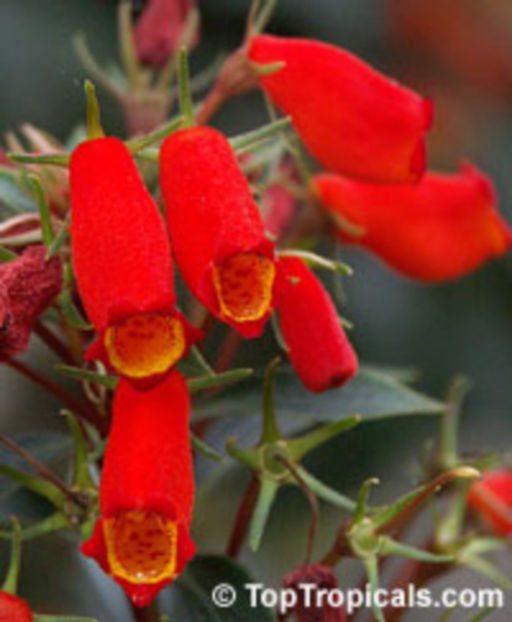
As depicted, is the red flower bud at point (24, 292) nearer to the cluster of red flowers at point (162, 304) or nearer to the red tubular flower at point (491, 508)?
the cluster of red flowers at point (162, 304)

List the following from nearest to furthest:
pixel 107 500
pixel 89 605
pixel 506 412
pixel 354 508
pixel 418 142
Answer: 1. pixel 107 500
2. pixel 354 508
3. pixel 418 142
4. pixel 89 605
5. pixel 506 412

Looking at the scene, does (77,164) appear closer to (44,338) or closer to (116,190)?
(116,190)

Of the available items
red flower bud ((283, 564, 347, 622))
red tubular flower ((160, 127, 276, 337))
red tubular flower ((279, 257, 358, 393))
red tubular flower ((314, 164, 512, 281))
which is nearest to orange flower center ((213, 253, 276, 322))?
red tubular flower ((160, 127, 276, 337))

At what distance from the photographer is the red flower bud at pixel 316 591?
3.33 ft

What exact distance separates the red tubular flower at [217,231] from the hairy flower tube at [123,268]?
0.02 m

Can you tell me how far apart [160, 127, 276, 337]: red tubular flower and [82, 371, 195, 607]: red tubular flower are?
3.5 inches

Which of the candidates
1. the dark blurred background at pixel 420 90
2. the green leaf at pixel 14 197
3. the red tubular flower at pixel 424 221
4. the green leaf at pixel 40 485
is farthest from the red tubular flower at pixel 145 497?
the dark blurred background at pixel 420 90

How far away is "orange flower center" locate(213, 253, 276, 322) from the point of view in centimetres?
92

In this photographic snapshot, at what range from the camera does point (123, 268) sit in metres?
0.90

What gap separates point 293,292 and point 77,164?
21 cm

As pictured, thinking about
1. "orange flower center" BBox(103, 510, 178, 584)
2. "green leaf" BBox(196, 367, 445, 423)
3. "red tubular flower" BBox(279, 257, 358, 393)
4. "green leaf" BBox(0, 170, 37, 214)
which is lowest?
"green leaf" BBox(196, 367, 445, 423)

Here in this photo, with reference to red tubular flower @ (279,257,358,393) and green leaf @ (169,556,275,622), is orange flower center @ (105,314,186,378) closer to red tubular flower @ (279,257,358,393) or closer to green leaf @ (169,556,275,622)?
red tubular flower @ (279,257,358,393)

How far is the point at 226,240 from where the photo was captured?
92 centimetres

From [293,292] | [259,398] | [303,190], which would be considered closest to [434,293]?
[303,190]
